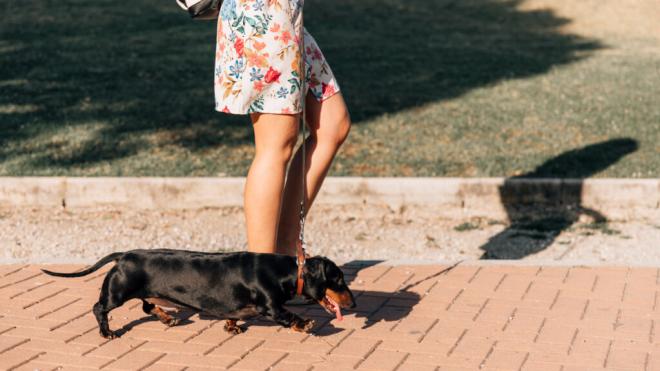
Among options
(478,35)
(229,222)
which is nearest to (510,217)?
(229,222)

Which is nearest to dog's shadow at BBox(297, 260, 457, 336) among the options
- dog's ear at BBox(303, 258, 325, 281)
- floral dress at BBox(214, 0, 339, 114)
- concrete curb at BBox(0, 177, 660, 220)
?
dog's ear at BBox(303, 258, 325, 281)

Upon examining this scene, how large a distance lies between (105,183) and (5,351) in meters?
3.36

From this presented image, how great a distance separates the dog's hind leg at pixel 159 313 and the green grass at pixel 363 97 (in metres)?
3.60

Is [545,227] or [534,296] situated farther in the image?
[545,227]

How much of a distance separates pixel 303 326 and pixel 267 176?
708mm

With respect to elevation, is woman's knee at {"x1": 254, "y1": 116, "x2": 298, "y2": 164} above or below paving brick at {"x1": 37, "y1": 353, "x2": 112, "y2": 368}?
above

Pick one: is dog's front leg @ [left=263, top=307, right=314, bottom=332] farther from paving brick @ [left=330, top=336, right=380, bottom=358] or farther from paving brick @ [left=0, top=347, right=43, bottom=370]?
paving brick @ [left=0, top=347, right=43, bottom=370]

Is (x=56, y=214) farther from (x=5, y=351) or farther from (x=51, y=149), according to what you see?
(x=5, y=351)

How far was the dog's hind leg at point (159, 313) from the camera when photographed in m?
4.35

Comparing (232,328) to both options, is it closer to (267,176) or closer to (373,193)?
(267,176)

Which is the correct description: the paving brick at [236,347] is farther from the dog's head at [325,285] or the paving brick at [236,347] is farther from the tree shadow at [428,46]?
the tree shadow at [428,46]

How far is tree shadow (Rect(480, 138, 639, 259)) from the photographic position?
6527 millimetres

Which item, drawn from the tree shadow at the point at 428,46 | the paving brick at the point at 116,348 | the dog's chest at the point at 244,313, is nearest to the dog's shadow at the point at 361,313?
the paving brick at the point at 116,348

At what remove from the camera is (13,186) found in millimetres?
7262
